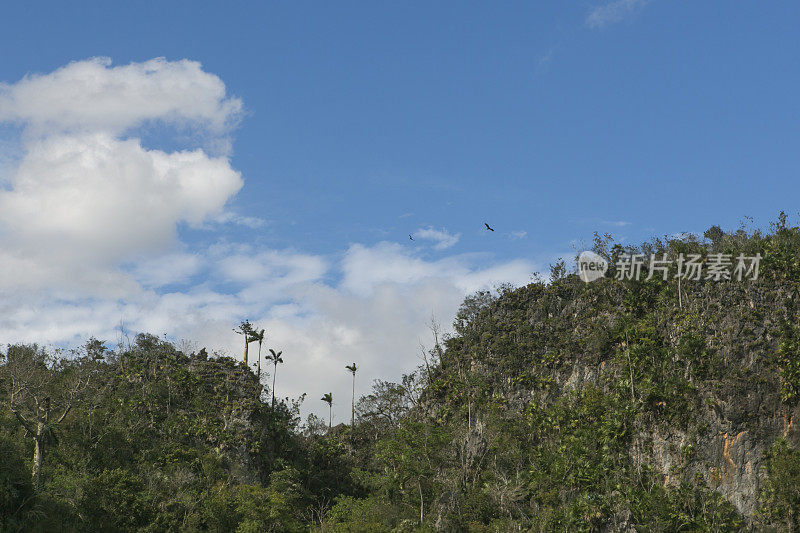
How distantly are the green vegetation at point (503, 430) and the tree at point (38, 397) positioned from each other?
212 mm

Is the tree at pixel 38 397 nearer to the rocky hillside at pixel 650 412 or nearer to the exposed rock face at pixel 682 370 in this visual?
the rocky hillside at pixel 650 412

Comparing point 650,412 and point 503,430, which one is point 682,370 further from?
point 503,430

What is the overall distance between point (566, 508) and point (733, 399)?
12377 millimetres

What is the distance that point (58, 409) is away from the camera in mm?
47500

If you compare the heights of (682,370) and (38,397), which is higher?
(682,370)

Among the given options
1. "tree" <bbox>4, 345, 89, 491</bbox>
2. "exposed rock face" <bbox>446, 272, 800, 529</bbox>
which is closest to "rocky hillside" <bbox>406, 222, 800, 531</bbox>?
"exposed rock face" <bbox>446, 272, 800, 529</bbox>

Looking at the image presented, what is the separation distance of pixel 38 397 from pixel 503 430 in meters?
32.3

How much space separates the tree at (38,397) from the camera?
133 ft

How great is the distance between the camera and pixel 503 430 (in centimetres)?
4638

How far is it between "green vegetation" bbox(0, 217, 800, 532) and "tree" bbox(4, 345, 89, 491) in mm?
212

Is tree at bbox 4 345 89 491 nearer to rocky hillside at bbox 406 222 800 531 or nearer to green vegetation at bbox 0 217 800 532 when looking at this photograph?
green vegetation at bbox 0 217 800 532

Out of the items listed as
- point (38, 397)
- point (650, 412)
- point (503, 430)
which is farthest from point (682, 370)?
point (38, 397)

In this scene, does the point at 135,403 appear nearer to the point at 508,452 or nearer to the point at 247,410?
the point at 247,410

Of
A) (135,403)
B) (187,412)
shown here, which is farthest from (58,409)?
(187,412)
